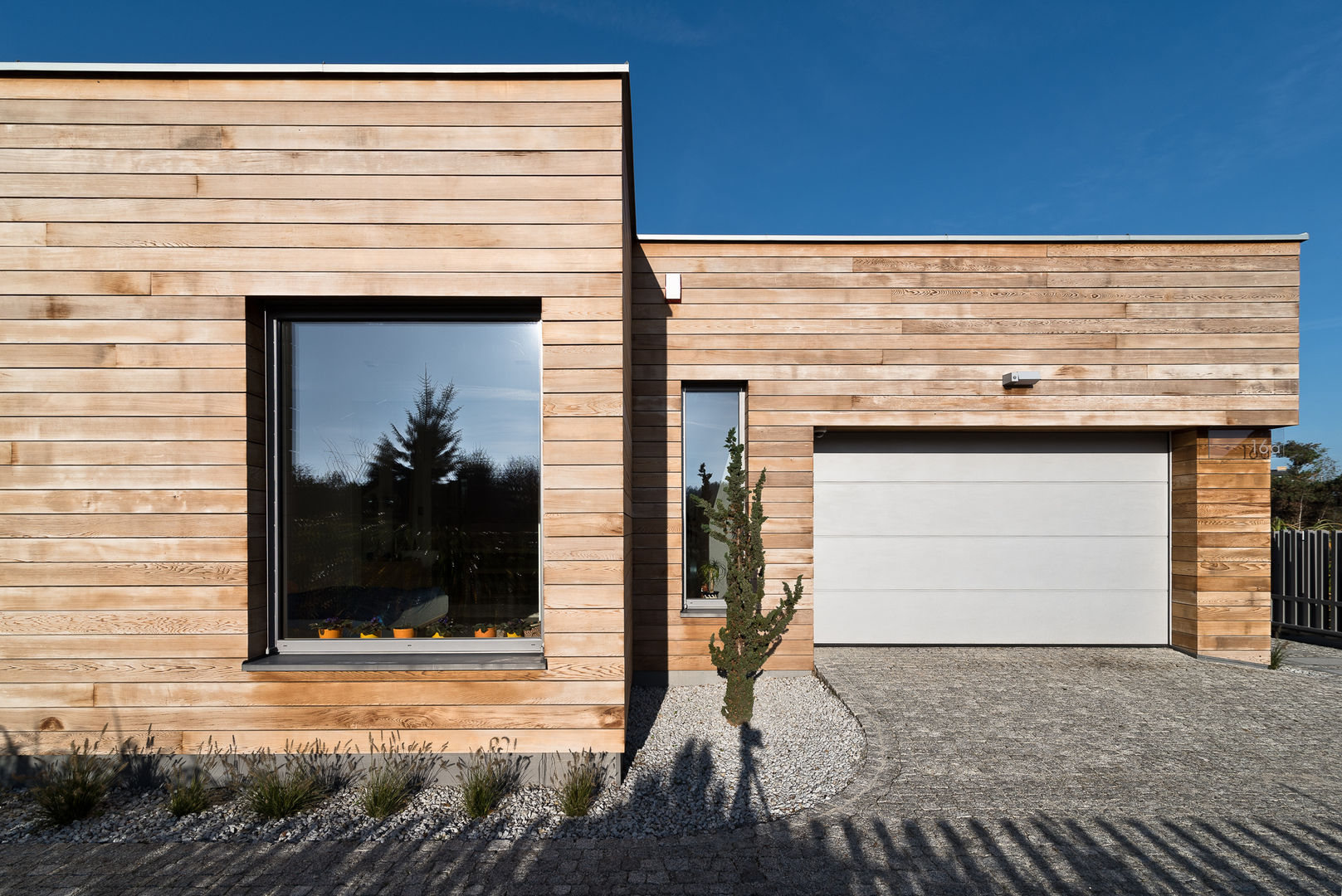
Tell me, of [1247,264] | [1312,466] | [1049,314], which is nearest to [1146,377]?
[1049,314]

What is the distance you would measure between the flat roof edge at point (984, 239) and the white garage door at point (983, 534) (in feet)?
6.28

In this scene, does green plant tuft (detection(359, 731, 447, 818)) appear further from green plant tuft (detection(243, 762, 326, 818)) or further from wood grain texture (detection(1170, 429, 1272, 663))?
wood grain texture (detection(1170, 429, 1272, 663))

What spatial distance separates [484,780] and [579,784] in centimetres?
48

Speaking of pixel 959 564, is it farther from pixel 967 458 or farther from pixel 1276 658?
pixel 1276 658

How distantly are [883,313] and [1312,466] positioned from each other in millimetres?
19309

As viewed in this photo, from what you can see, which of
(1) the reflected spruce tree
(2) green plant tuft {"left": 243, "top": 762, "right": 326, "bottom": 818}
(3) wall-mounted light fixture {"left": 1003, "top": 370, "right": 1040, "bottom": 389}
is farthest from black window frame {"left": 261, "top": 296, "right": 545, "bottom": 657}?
(3) wall-mounted light fixture {"left": 1003, "top": 370, "right": 1040, "bottom": 389}

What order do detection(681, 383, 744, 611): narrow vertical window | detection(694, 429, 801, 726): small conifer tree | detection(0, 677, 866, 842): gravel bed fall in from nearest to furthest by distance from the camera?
detection(0, 677, 866, 842): gravel bed < detection(694, 429, 801, 726): small conifer tree < detection(681, 383, 744, 611): narrow vertical window

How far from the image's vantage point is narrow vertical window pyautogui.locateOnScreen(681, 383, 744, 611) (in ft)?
18.1

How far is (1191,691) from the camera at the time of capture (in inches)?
191

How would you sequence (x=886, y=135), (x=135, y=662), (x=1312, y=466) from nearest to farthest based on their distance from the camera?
(x=135, y=662)
(x=886, y=135)
(x=1312, y=466)

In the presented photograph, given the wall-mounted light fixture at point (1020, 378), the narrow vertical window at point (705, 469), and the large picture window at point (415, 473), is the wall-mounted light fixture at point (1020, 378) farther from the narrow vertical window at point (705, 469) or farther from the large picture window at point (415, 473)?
the large picture window at point (415, 473)

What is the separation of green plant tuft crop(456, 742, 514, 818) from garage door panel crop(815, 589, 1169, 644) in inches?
154

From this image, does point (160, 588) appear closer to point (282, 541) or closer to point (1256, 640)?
point (282, 541)

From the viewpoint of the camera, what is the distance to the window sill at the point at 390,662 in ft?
10.6
